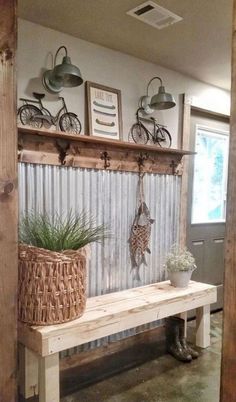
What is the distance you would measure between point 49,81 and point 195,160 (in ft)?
6.10

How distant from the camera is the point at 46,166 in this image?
7.68 ft

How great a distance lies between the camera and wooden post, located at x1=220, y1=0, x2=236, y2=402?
91 centimetres

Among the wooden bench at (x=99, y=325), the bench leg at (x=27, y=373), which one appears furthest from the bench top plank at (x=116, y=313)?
the bench leg at (x=27, y=373)

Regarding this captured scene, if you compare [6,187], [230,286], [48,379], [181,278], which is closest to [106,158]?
[181,278]

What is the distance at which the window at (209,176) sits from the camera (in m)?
3.70

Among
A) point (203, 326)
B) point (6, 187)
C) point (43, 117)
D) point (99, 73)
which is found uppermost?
point (99, 73)

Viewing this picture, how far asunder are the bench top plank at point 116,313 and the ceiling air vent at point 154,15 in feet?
6.15

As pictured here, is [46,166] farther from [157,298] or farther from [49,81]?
[157,298]

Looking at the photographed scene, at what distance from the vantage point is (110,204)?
272 cm

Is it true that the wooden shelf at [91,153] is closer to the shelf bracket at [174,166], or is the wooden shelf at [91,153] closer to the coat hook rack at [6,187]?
the shelf bracket at [174,166]

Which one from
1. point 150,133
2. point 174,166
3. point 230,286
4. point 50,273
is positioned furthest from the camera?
point 174,166

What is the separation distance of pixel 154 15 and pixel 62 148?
1.03m

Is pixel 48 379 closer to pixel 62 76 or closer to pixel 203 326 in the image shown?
pixel 203 326

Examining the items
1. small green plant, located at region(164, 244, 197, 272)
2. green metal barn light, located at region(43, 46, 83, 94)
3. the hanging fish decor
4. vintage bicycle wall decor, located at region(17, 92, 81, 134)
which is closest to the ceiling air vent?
green metal barn light, located at region(43, 46, 83, 94)
